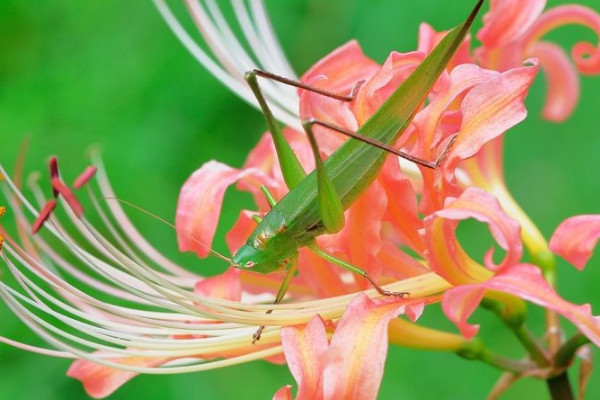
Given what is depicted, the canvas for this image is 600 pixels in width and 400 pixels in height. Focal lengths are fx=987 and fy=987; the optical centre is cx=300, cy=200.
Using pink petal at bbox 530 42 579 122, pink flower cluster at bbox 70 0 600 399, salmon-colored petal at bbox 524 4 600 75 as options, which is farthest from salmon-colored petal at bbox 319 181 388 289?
pink petal at bbox 530 42 579 122

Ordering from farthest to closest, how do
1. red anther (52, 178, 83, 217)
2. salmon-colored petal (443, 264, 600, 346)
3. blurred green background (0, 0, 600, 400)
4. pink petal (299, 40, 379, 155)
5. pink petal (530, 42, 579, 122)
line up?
blurred green background (0, 0, 600, 400)
pink petal (530, 42, 579, 122)
pink petal (299, 40, 379, 155)
red anther (52, 178, 83, 217)
salmon-colored petal (443, 264, 600, 346)

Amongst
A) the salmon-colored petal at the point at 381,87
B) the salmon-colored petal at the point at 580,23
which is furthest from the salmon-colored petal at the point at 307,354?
the salmon-colored petal at the point at 580,23

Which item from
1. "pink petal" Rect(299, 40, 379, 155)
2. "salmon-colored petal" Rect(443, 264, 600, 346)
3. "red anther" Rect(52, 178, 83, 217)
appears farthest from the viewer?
"pink petal" Rect(299, 40, 379, 155)

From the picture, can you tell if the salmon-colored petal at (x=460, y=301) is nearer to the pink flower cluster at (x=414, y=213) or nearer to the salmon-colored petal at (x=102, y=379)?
the pink flower cluster at (x=414, y=213)

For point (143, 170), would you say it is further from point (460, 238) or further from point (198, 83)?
point (460, 238)

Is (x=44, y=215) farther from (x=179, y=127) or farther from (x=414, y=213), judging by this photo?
(x=179, y=127)

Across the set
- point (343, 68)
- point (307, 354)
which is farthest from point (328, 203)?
point (343, 68)

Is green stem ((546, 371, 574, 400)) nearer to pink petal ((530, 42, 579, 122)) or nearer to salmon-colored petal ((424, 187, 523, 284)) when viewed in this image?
salmon-colored petal ((424, 187, 523, 284))
